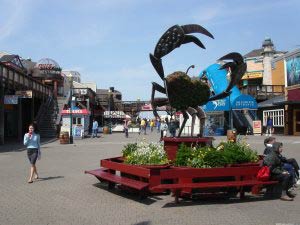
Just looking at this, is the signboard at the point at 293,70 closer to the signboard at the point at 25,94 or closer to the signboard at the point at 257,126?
the signboard at the point at 257,126

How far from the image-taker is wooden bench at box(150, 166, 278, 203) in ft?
29.4

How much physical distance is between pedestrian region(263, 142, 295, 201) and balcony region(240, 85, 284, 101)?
38.4 meters

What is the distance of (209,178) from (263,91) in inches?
1577

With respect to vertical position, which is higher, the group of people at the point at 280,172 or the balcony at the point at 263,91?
the balcony at the point at 263,91

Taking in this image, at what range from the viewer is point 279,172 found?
30.9ft

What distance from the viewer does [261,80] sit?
60969mm

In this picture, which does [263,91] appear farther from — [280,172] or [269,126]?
[280,172]

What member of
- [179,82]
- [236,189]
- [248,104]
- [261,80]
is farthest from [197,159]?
[261,80]

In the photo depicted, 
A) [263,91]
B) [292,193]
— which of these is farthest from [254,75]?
[292,193]

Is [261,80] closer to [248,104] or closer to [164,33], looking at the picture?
[248,104]

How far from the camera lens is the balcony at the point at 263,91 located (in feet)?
155

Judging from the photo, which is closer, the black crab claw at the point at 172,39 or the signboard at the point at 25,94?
the black crab claw at the point at 172,39

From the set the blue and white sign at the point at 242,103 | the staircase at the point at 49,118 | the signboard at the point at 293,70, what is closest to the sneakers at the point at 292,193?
the blue and white sign at the point at 242,103

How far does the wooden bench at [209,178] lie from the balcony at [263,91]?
127ft
